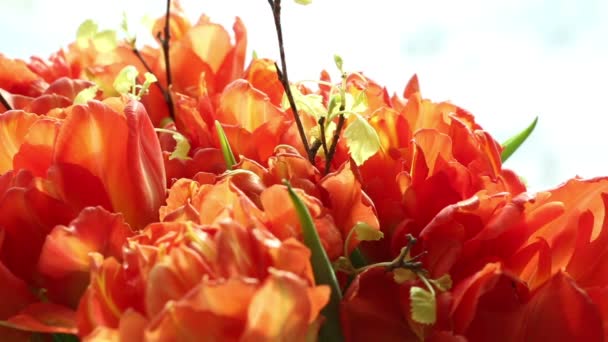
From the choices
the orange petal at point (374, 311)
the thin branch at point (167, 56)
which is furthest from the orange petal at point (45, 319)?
the thin branch at point (167, 56)

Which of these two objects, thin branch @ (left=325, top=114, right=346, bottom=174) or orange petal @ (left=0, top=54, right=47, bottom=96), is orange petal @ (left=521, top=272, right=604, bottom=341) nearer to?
thin branch @ (left=325, top=114, right=346, bottom=174)

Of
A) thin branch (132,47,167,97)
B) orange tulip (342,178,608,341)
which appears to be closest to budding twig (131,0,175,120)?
thin branch (132,47,167,97)

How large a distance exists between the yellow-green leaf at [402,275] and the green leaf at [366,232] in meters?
0.02

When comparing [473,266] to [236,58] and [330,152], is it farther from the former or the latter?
[236,58]

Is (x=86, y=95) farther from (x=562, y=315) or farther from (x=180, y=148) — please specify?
(x=562, y=315)

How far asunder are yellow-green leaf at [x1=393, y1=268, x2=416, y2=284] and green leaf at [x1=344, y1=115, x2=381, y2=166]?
0.17 feet

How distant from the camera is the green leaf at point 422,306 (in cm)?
39

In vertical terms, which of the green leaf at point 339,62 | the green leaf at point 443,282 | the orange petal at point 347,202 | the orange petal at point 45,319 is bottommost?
the orange petal at point 45,319

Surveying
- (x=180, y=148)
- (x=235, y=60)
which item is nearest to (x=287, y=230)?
(x=180, y=148)

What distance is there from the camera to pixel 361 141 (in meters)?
0.45

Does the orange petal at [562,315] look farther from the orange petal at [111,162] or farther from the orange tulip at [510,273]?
the orange petal at [111,162]

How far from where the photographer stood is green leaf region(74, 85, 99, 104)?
21.9 inches

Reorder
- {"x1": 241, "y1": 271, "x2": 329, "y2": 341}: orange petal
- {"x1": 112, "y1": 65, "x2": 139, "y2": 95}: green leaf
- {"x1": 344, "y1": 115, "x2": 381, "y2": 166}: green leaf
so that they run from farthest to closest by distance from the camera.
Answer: {"x1": 112, "y1": 65, "x2": 139, "y2": 95}: green leaf < {"x1": 344, "y1": 115, "x2": 381, "y2": 166}: green leaf < {"x1": 241, "y1": 271, "x2": 329, "y2": 341}: orange petal

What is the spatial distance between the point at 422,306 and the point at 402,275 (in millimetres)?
27
